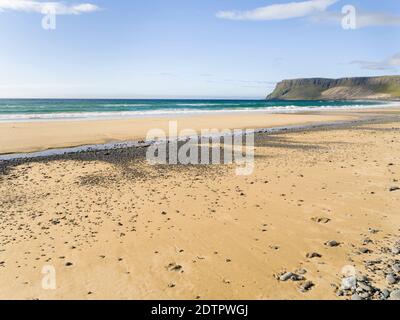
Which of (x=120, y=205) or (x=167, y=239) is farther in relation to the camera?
(x=120, y=205)

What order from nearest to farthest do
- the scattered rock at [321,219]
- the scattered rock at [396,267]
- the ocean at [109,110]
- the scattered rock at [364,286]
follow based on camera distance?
the scattered rock at [364,286], the scattered rock at [396,267], the scattered rock at [321,219], the ocean at [109,110]

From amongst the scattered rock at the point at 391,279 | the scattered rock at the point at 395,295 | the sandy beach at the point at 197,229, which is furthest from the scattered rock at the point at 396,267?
the scattered rock at the point at 395,295

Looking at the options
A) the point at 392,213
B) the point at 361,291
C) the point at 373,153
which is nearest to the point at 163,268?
the point at 361,291

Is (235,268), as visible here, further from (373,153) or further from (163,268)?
(373,153)

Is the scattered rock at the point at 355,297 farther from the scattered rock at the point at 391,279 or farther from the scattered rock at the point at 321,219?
the scattered rock at the point at 321,219

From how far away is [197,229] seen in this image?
25.9ft

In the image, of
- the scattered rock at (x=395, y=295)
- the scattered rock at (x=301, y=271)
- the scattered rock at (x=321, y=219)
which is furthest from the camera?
the scattered rock at (x=321, y=219)

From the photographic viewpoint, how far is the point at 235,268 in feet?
20.2

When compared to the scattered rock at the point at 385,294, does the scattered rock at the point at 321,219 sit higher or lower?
higher

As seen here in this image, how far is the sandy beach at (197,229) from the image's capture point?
5645 mm

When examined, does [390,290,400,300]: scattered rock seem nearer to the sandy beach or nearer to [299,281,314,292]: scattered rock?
the sandy beach

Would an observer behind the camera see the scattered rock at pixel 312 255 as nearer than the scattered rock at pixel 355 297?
No

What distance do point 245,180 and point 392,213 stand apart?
182 inches
